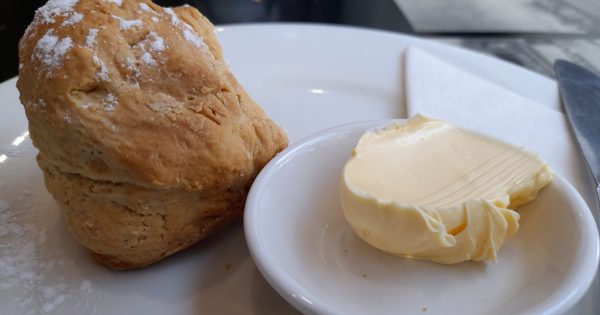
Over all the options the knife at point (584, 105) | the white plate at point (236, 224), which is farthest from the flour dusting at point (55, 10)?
the knife at point (584, 105)

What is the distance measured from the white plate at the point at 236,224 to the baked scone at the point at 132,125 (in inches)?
2.7

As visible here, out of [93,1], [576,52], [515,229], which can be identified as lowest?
[576,52]

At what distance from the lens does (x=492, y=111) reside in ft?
5.92

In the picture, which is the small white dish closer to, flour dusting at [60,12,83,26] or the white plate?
the white plate

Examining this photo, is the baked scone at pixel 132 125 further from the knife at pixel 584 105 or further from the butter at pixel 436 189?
the knife at pixel 584 105

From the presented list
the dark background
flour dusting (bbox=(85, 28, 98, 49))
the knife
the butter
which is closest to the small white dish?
the butter

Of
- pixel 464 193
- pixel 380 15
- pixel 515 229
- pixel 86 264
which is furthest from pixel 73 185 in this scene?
pixel 380 15

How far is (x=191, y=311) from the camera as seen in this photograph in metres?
1.10

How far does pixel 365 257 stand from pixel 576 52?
6.88 ft

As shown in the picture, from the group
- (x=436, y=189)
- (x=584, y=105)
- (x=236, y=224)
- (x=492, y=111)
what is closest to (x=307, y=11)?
(x=492, y=111)

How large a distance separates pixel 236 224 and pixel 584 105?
1.29 metres

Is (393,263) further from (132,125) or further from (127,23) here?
(127,23)

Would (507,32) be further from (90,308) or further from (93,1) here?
(90,308)

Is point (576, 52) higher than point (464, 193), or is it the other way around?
point (464, 193)
